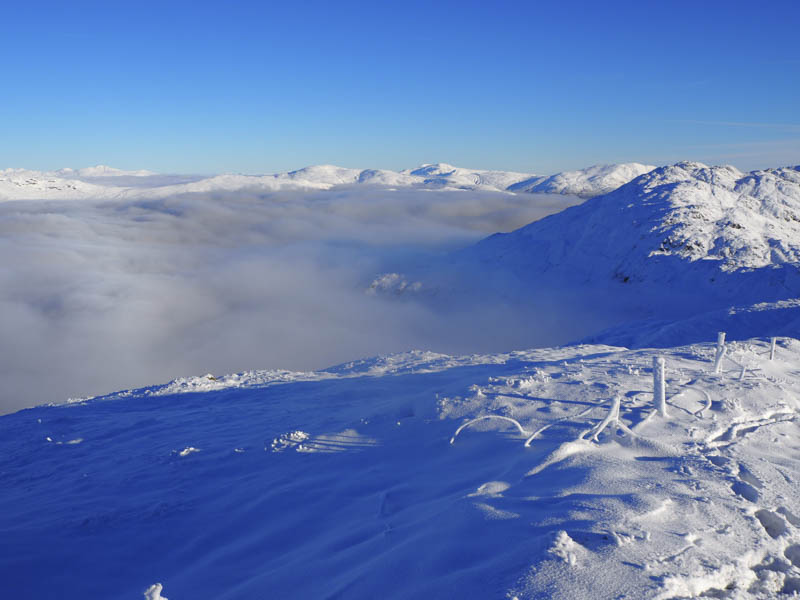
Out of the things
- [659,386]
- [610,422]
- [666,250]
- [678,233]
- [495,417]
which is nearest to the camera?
[610,422]

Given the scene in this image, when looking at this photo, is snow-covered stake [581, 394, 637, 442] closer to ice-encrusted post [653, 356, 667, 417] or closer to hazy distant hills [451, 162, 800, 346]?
ice-encrusted post [653, 356, 667, 417]

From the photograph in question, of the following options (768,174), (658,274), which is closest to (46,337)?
(658,274)

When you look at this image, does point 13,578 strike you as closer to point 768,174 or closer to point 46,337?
point 768,174

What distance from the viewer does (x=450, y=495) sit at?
19.2ft

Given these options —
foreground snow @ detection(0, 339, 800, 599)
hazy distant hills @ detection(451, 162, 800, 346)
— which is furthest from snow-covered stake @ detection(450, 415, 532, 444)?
hazy distant hills @ detection(451, 162, 800, 346)

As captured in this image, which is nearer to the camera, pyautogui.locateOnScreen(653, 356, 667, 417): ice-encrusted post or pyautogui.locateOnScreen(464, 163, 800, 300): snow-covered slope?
pyautogui.locateOnScreen(653, 356, 667, 417): ice-encrusted post

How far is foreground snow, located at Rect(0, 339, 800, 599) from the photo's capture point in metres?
4.05

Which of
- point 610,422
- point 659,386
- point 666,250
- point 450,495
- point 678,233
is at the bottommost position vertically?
point 666,250

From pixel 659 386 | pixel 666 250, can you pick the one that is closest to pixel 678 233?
pixel 666 250

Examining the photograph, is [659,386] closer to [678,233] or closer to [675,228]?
[678,233]

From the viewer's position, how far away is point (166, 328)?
341 ft

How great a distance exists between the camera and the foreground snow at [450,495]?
405cm

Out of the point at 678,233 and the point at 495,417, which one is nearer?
the point at 495,417

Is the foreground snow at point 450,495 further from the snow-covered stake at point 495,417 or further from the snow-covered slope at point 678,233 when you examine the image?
the snow-covered slope at point 678,233
